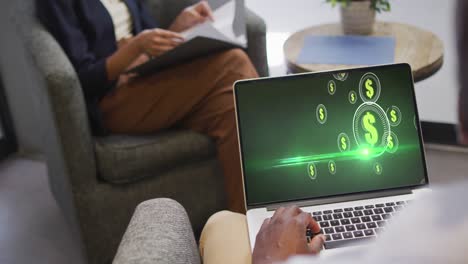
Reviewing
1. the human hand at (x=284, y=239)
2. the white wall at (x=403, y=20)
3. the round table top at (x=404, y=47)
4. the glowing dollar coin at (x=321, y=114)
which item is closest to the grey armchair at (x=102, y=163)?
the round table top at (x=404, y=47)

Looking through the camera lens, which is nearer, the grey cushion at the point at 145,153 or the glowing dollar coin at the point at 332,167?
the glowing dollar coin at the point at 332,167

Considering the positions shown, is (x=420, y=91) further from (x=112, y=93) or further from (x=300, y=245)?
(x=300, y=245)

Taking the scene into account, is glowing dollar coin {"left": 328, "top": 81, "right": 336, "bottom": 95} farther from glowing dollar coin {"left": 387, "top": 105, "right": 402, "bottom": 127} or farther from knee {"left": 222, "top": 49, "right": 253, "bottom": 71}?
knee {"left": 222, "top": 49, "right": 253, "bottom": 71}

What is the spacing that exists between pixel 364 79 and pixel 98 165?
0.85 m

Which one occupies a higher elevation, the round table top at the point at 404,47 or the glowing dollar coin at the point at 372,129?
the glowing dollar coin at the point at 372,129

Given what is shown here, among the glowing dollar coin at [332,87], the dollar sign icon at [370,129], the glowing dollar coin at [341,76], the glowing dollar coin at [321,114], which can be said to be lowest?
the dollar sign icon at [370,129]

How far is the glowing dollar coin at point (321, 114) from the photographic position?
38.8 inches

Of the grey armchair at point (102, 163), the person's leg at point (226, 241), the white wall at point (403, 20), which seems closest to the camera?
the person's leg at point (226, 241)

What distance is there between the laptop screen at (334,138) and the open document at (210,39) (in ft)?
1.65

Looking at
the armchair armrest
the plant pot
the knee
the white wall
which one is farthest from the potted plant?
the armchair armrest

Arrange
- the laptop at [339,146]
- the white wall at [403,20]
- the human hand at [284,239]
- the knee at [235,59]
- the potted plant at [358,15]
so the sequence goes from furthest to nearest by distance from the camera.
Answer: the white wall at [403,20], the potted plant at [358,15], the knee at [235,59], the laptop at [339,146], the human hand at [284,239]

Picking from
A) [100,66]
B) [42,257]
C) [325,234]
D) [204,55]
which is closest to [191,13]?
[204,55]

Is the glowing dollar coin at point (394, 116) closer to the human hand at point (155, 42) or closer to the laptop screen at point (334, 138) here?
the laptop screen at point (334, 138)

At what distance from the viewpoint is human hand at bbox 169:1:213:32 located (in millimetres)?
1755
